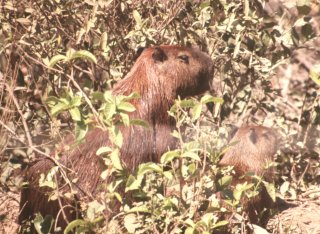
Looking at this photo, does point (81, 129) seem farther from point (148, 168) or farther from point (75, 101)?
point (148, 168)

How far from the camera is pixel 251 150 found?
5.04 m

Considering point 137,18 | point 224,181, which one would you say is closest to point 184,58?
point 137,18

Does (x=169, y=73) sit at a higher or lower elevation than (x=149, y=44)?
lower

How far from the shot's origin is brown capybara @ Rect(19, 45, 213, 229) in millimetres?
4391

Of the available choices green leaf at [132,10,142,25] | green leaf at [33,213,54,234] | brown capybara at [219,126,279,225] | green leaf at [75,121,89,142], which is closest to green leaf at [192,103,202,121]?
green leaf at [75,121,89,142]

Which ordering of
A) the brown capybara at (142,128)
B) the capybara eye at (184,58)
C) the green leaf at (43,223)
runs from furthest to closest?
the capybara eye at (184,58), the brown capybara at (142,128), the green leaf at (43,223)

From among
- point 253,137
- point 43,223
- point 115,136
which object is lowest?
point 43,223

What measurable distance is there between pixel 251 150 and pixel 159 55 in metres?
0.99

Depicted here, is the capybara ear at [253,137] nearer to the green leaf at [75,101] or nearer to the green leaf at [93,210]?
the green leaf at [93,210]

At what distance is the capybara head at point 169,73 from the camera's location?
500 cm

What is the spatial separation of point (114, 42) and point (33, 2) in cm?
71

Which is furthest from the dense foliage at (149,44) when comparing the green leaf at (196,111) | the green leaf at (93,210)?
the green leaf at (93,210)

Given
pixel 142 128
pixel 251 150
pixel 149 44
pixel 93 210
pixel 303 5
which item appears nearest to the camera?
pixel 93 210

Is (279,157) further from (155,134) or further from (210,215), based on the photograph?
(210,215)
